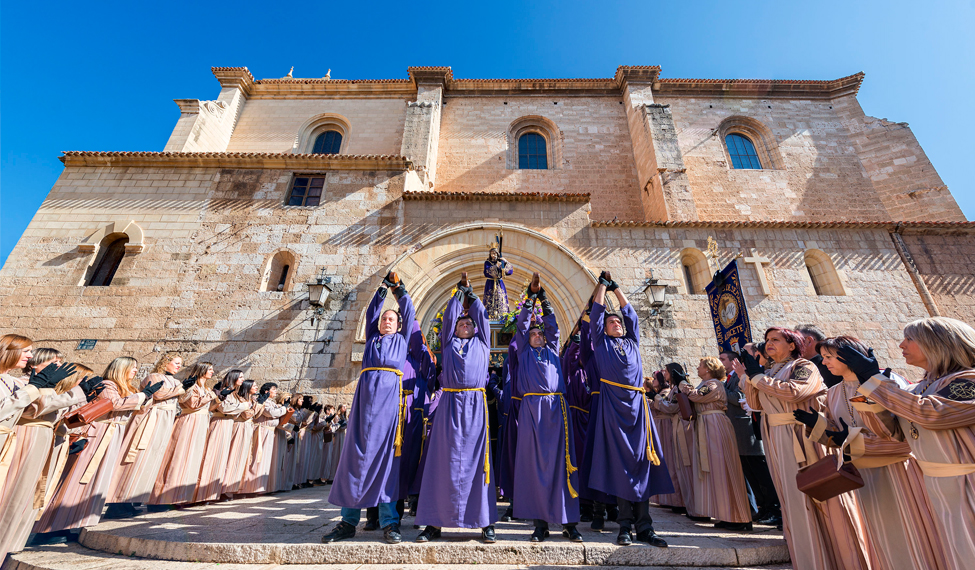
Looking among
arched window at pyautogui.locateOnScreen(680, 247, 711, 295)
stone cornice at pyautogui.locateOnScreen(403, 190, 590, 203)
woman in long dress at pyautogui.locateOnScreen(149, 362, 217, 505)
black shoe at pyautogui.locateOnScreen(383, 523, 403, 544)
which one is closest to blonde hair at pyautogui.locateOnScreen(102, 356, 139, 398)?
woman in long dress at pyautogui.locateOnScreen(149, 362, 217, 505)

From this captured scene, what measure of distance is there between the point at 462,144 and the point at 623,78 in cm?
634

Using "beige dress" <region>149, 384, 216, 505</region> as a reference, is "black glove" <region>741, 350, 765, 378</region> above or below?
above

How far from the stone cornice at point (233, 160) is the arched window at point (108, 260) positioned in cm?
206

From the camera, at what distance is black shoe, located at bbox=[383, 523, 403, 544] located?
2.83 meters

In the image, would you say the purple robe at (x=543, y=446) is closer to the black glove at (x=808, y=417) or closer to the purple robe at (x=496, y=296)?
the purple robe at (x=496, y=296)

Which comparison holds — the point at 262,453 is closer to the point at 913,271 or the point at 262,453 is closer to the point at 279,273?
the point at 279,273

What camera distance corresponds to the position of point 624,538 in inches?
112

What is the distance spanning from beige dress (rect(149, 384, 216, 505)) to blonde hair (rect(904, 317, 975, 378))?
6.39m

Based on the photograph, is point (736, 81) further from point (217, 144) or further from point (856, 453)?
point (217, 144)

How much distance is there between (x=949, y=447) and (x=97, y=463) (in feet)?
20.8

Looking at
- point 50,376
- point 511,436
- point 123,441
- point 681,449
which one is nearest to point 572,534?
point 511,436

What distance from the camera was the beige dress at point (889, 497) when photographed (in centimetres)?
210

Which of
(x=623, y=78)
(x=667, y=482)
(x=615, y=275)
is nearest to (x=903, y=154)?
(x=623, y=78)

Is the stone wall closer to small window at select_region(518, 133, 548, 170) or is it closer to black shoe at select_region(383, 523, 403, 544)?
small window at select_region(518, 133, 548, 170)
